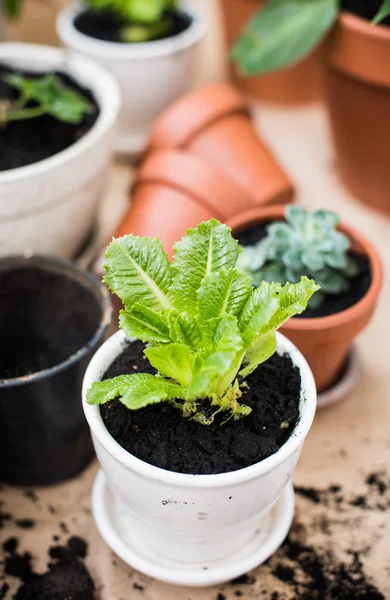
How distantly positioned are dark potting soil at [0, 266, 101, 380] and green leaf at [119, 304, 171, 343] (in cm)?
28

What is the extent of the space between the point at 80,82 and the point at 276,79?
68 cm

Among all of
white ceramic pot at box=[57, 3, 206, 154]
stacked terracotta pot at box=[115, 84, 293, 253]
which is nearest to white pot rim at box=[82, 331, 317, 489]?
stacked terracotta pot at box=[115, 84, 293, 253]

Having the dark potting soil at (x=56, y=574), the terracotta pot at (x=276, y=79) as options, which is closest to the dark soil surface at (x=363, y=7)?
the terracotta pot at (x=276, y=79)

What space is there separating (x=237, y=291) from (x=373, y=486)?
462 millimetres

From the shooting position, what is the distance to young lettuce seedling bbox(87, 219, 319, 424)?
2.03ft

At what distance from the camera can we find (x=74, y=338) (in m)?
0.99

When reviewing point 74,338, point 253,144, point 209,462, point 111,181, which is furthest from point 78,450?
point 111,181

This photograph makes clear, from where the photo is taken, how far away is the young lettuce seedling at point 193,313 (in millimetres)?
618

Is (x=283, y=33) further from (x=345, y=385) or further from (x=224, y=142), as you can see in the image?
(x=345, y=385)

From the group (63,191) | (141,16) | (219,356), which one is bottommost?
(63,191)

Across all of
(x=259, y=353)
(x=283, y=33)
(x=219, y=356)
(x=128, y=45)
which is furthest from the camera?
(x=128, y=45)

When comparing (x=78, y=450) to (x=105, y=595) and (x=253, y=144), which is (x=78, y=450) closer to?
(x=105, y=595)

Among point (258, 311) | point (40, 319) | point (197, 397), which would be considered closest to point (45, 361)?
point (40, 319)

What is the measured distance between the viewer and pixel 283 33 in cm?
128
